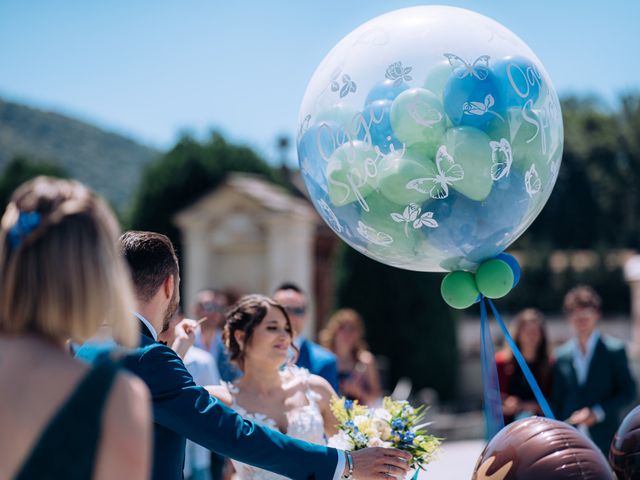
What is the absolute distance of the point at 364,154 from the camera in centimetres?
319

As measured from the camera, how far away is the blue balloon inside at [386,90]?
3.14 metres

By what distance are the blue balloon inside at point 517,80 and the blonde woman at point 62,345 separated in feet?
6.29

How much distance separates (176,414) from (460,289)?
1.44m

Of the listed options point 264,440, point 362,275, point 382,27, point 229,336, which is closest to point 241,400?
point 229,336

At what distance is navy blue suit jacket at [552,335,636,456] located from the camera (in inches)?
238

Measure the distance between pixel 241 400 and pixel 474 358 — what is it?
1823 cm

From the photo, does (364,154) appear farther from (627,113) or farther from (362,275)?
(627,113)

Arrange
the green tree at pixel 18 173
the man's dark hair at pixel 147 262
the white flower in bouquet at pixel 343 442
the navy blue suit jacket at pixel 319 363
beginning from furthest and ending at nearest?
1. the green tree at pixel 18 173
2. the navy blue suit jacket at pixel 319 363
3. the white flower in bouquet at pixel 343 442
4. the man's dark hair at pixel 147 262

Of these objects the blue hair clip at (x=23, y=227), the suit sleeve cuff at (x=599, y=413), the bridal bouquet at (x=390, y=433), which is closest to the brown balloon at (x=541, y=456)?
the bridal bouquet at (x=390, y=433)

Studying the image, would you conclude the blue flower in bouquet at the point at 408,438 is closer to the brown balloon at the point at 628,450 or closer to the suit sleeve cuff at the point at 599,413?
the brown balloon at the point at 628,450

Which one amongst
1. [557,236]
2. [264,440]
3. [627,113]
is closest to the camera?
[264,440]

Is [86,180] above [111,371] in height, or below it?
below

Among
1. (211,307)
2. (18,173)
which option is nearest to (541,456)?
(211,307)

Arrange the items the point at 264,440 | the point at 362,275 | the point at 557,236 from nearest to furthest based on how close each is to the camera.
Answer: the point at 264,440
the point at 362,275
the point at 557,236
